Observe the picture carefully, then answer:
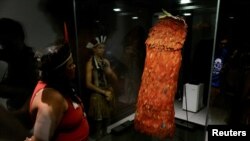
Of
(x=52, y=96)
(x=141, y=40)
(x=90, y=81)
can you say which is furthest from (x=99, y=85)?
(x=52, y=96)

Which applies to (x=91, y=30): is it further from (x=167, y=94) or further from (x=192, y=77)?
(x=192, y=77)

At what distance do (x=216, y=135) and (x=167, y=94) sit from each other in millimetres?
530

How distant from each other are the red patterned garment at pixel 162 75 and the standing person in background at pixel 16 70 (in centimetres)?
106

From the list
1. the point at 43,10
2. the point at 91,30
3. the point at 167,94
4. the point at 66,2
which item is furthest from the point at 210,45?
the point at 43,10

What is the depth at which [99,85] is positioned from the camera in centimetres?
253

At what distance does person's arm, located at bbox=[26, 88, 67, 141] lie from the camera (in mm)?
1108

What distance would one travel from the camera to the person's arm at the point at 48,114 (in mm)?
1108

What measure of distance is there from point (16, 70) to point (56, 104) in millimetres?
984

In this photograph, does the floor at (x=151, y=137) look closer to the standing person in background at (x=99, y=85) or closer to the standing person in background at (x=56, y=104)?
the standing person in background at (x=99, y=85)

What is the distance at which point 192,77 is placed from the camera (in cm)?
281

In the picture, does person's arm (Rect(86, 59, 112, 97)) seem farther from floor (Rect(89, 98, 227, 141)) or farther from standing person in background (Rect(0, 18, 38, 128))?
standing person in background (Rect(0, 18, 38, 128))

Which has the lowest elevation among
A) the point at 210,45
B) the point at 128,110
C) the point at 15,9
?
the point at 128,110

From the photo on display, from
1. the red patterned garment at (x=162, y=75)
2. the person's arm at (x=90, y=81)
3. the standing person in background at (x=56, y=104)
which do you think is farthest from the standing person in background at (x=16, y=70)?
the red patterned garment at (x=162, y=75)

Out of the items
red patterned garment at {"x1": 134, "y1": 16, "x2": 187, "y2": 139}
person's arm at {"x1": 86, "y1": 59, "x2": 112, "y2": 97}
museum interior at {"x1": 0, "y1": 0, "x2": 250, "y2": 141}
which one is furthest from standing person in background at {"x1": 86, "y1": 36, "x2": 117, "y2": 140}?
red patterned garment at {"x1": 134, "y1": 16, "x2": 187, "y2": 139}
